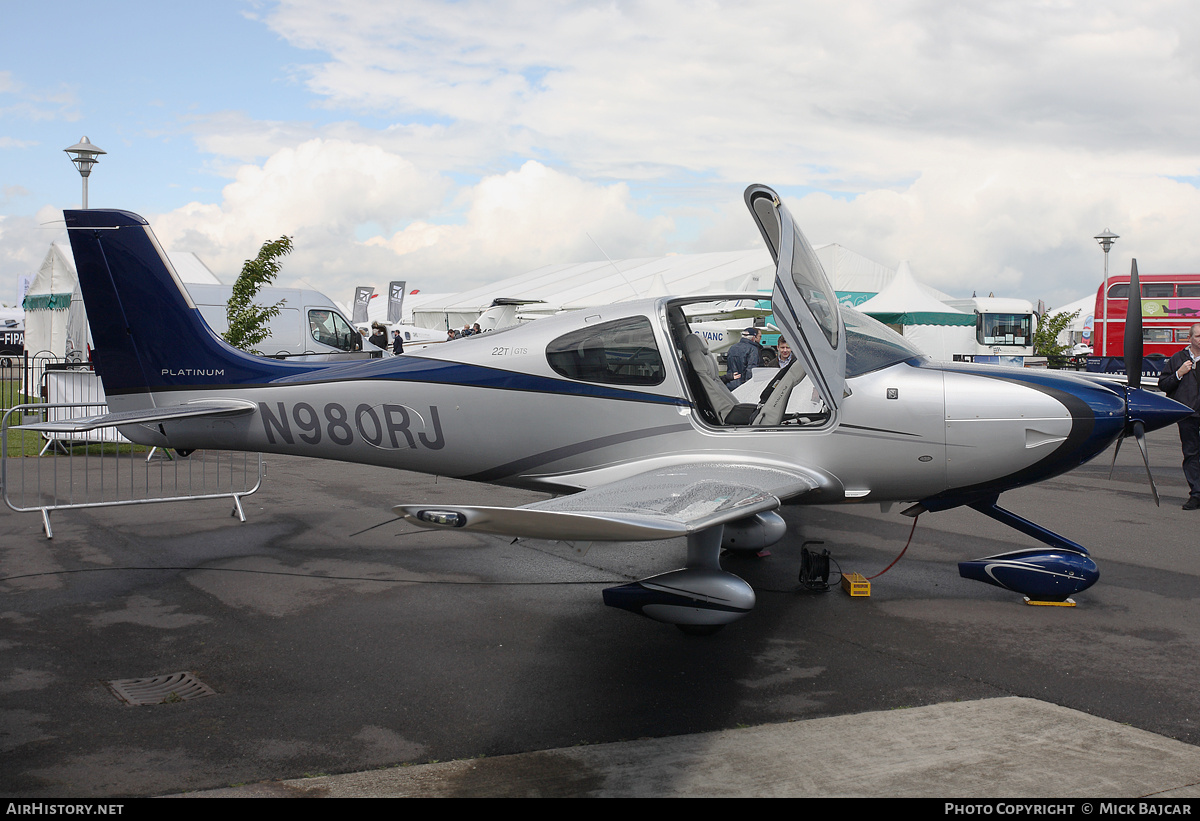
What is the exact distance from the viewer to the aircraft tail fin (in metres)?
6.44

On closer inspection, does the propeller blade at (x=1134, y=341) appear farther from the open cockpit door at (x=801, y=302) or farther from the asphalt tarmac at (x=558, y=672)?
the open cockpit door at (x=801, y=302)

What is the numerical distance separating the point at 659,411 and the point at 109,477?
314 inches

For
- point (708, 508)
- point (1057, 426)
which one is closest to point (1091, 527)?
point (1057, 426)

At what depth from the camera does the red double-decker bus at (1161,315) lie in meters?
27.0

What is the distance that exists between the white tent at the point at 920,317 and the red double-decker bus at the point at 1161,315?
4.23 m

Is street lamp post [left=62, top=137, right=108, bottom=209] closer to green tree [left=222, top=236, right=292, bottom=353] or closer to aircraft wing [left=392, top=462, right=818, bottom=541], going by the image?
green tree [left=222, top=236, right=292, bottom=353]

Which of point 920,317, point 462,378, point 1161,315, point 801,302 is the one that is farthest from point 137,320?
point 1161,315

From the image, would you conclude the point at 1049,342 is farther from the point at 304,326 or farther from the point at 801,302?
the point at 801,302

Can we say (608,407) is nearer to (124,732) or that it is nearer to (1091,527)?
(124,732)

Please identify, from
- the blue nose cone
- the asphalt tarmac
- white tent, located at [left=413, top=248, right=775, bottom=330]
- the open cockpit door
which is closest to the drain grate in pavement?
the asphalt tarmac

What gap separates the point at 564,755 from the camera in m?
3.50

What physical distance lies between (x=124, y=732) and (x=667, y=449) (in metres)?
3.39

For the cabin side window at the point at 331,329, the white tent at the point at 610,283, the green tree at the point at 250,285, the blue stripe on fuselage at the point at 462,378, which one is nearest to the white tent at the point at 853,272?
the white tent at the point at 610,283
